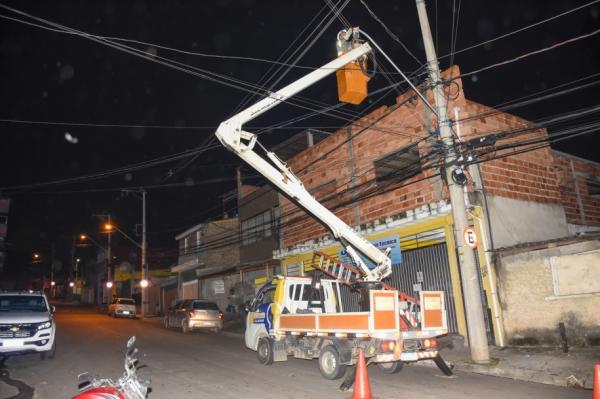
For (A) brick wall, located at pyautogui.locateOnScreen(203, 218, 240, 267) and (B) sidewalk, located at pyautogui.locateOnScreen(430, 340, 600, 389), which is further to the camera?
(A) brick wall, located at pyautogui.locateOnScreen(203, 218, 240, 267)

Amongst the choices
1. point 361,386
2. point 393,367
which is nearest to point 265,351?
point 393,367

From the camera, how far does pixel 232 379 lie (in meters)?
8.92

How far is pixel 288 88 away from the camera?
1071 cm

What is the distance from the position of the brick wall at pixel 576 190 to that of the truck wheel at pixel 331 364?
38.3ft

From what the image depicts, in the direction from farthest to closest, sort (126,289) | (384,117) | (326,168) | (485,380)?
(126,289)
(326,168)
(384,117)
(485,380)

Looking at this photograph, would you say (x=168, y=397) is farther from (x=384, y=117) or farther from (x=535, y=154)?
(x=535, y=154)

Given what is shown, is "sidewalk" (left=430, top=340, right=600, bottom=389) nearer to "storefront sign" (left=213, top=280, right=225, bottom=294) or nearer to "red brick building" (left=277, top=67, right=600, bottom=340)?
"red brick building" (left=277, top=67, right=600, bottom=340)

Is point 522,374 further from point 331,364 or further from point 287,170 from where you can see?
point 287,170

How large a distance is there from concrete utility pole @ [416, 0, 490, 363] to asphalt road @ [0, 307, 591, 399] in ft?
3.31

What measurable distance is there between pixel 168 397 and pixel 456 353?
7886 mm

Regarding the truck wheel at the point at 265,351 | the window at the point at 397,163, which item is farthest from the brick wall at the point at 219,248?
the truck wheel at the point at 265,351

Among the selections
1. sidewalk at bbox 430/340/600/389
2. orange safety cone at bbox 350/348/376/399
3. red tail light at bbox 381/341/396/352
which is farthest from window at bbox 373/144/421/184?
orange safety cone at bbox 350/348/376/399

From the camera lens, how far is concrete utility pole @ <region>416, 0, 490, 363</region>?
997 centimetres

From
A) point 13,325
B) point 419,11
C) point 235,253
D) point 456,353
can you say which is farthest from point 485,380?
point 235,253
